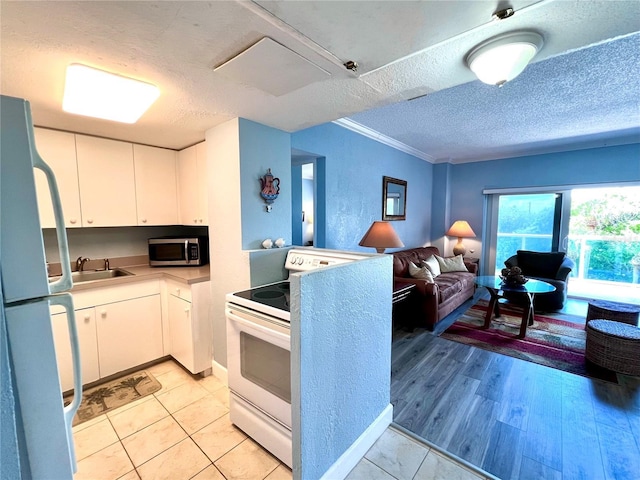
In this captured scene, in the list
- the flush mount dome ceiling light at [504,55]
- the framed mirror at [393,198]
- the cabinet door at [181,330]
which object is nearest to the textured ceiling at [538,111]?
the framed mirror at [393,198]

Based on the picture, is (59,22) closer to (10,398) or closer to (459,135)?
(10,398)

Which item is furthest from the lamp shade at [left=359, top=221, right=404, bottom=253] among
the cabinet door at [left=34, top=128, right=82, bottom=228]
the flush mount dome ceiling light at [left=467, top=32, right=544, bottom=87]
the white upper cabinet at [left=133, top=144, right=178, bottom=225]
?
the cabinet door at [left=34, top=128, right=82, bottom=228]

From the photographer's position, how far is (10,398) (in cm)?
66

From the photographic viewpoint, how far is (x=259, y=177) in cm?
208

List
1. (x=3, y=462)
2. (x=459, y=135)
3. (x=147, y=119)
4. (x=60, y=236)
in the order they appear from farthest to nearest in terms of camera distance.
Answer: (x=459, y=135), (x=147, y=119), (x=60, y=236), (x=3, y=462)

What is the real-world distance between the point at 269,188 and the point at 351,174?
4.96 feet

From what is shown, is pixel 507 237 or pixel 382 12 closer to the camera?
pixel 382 12

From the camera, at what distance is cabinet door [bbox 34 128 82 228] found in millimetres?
2012

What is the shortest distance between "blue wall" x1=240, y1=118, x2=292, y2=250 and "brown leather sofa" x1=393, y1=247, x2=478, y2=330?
5.72 feet

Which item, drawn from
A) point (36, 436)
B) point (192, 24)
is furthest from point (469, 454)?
point (192, 24)

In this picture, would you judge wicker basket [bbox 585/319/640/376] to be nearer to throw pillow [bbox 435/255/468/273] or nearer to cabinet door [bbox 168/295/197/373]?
throw pillow [bbox 435/255/468/273]

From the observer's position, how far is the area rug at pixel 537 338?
253 centimetres

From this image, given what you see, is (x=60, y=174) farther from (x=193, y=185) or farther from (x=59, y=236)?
(x=59, y=236)

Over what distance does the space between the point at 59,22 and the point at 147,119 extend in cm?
101
